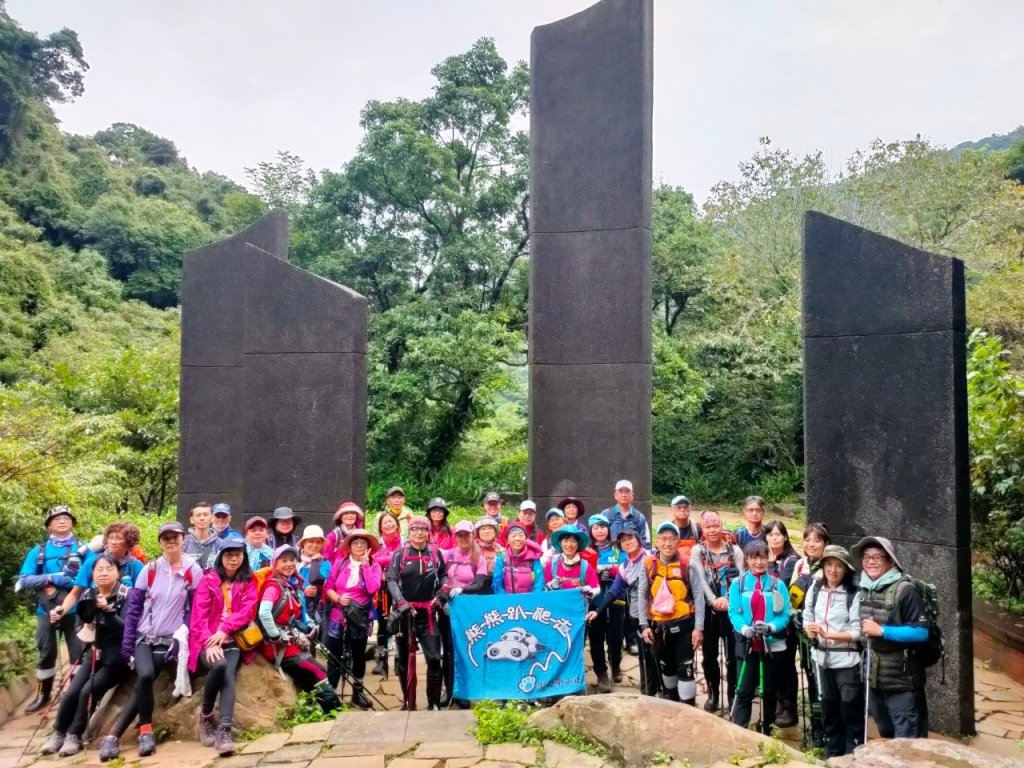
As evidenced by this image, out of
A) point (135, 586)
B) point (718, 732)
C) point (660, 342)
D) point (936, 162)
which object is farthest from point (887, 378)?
point (936, 162)

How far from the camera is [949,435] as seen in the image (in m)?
4.89

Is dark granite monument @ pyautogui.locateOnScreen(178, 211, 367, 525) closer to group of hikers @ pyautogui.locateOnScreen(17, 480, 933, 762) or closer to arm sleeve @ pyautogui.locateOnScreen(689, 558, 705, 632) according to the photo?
group of hikers @ pyautogui.locateOnScreen(17, 480, 933, 762)

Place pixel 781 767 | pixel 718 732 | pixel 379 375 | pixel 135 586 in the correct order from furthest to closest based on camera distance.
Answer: pixel 379 375 → pixel 135 586 → pixel 718 732 → pixel 781 767

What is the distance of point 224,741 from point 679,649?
2850 mm

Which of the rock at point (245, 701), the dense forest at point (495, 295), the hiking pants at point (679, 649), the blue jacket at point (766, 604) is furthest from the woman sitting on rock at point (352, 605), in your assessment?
the dense forest at point (495, 295)

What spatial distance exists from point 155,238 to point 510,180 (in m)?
20.1

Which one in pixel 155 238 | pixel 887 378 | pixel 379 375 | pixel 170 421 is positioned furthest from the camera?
pixel 155 238

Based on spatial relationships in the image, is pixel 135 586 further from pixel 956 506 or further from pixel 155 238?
pixel 155 238

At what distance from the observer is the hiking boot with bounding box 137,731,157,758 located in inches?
163

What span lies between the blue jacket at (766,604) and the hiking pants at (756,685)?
0.14 m

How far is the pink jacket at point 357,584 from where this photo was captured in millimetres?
5094

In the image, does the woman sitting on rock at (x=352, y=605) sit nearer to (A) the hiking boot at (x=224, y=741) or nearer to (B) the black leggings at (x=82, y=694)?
(A) the hiking boot at (x=224, y=741)

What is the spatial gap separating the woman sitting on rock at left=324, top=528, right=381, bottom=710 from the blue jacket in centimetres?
246

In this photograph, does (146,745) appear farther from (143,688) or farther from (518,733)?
(518,733)
